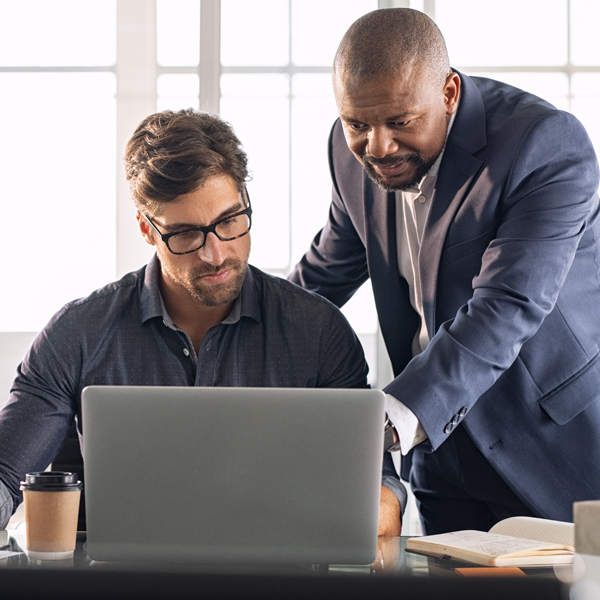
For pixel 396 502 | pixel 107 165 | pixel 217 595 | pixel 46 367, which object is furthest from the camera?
pixel 107 165

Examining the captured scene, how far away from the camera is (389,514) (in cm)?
133

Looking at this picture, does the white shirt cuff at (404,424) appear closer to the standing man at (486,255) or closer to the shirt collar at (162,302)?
the standing man at (486,255)

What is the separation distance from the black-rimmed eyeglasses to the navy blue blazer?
36 cm

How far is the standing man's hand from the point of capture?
1298mm

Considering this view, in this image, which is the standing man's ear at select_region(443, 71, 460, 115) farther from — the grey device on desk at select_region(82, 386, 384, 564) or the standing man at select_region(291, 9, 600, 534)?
the grey device on desk at select_region(82, 386, 384, 564)

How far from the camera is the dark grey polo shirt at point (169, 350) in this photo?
66.4 inches

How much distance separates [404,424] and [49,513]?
606 mm

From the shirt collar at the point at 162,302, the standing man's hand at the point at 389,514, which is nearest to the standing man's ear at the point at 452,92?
the shirt collar at the point at 162,302

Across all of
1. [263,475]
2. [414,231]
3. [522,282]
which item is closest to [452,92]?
[414,231]

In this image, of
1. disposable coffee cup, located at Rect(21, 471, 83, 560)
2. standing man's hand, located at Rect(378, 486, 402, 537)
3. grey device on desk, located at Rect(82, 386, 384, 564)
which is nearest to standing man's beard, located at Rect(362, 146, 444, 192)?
standing man's hand, located at Rect(378, 486, 402, 537)

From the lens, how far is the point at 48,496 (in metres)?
1.00

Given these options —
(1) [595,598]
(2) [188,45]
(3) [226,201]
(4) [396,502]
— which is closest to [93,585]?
(1) [595,598]

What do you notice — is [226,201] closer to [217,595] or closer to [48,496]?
[48,496]

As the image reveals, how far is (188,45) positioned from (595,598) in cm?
285
